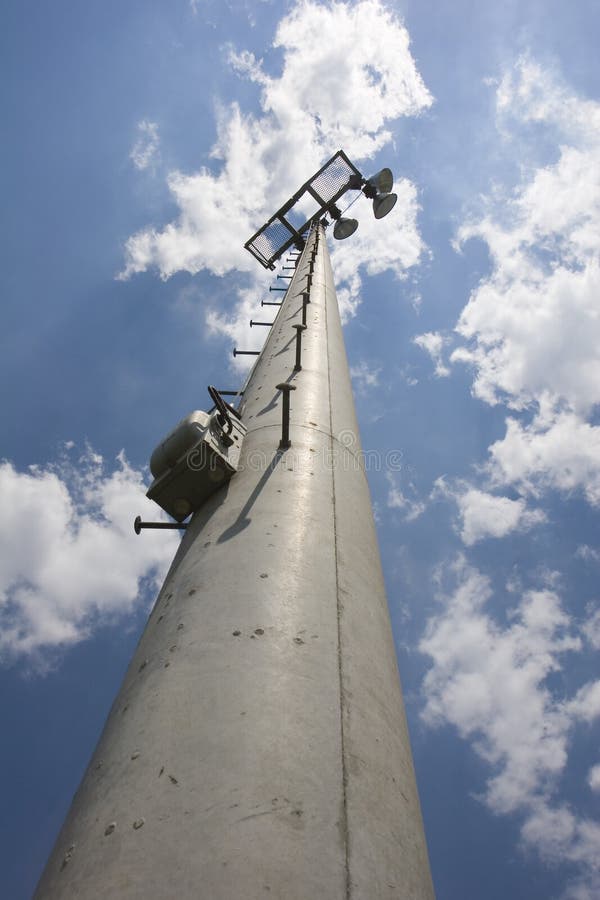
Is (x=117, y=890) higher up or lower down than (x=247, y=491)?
lower down

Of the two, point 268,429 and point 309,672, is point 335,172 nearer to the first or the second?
point 268,429

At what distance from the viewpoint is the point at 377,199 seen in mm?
15562

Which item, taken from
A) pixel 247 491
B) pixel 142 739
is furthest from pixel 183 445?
pixel 142 739

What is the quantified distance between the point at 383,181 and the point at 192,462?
14.5 meters

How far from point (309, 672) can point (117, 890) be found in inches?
41.3

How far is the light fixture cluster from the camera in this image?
15.5 m

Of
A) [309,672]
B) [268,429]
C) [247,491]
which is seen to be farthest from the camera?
[268,429]

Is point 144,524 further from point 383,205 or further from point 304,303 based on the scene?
point 383,205

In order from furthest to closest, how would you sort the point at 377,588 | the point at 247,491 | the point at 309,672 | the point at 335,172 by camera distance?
the point at 335,172 → the point at 247,491 → the point at 377,588 → the point at 309,672

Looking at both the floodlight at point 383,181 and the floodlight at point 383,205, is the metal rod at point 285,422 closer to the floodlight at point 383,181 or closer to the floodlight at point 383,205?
the floodlight at point 383,205

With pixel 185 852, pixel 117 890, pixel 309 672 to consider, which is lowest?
pixel 117 890

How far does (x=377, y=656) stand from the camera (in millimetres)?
3012

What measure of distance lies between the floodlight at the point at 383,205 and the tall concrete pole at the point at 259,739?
13.4 metres

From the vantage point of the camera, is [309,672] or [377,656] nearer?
[309,672]
